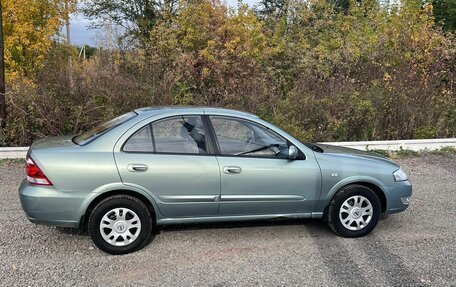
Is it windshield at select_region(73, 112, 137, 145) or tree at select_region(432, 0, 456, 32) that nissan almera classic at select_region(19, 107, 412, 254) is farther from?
tree at select_region(432, 0, 456, 32)

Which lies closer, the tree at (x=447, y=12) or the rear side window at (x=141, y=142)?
the rear side window at (x=141, y=142)

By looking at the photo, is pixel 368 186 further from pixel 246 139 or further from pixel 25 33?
pixel 25 33

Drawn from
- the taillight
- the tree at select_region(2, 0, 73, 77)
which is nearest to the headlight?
the taillight

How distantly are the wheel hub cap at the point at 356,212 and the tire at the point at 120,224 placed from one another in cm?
223

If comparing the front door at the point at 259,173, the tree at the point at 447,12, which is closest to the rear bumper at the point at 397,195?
the front door at the point at 259,173

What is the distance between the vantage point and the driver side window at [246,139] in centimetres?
472

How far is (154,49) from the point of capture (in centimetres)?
1256

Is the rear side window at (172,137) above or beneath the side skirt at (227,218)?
above

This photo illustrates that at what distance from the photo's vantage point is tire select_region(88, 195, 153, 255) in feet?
14.1

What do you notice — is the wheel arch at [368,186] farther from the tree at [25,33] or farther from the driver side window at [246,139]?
the tree at [25,33]

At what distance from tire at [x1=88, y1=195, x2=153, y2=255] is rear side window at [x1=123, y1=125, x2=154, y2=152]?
0.51 metres

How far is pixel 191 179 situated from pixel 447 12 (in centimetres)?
2458

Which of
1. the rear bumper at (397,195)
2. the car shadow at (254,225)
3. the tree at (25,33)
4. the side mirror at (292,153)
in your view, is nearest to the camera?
the side mirror at (292,153)

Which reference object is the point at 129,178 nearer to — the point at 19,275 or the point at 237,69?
the point at 19,275
